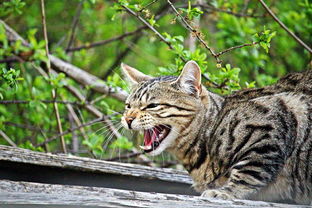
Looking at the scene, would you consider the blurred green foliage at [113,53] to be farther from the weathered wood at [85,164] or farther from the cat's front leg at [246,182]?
the cat's front leg at [246,182]

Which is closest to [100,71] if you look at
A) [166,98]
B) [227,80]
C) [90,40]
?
[90,40]

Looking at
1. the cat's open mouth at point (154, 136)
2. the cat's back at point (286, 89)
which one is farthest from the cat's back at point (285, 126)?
the cat's open mouth at point (154, 136)

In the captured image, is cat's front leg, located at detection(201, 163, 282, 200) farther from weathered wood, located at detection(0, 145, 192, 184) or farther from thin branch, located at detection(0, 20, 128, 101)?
thin branch, located at detection(0, 20, 128, 101)

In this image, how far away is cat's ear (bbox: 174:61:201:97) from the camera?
371cm

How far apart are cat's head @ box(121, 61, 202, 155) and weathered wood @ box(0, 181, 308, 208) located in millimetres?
1124

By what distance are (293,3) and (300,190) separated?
503cm

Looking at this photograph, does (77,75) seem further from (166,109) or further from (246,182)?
(246,182)

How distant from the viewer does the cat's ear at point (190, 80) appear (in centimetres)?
371

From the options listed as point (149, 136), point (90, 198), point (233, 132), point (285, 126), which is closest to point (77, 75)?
point (149, 136)

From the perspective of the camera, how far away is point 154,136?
3697 mm

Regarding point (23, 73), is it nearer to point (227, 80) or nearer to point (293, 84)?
point (227, 80)

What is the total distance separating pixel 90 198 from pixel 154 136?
142 cm

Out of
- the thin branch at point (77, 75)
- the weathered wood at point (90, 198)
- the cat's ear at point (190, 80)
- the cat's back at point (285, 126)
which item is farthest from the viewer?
the thin branch at point (77, 75)

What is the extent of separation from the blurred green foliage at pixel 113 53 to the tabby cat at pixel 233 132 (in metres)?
0.38
